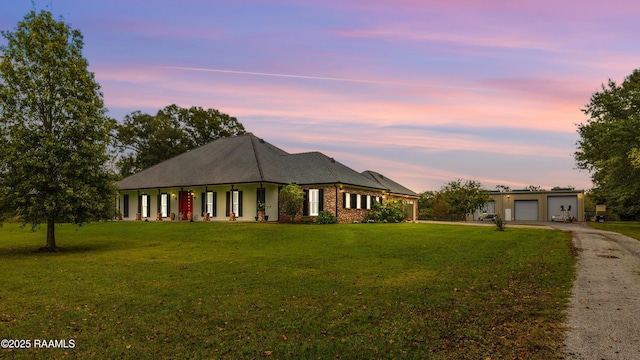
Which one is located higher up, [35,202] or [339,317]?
[35,202]

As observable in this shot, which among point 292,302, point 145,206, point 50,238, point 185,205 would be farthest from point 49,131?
point 145,206

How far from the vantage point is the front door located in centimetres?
3469

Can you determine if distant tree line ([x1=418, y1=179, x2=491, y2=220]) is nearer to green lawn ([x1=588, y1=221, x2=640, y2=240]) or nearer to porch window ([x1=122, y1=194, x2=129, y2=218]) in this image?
green lawn ([x1=588, y1=221, x2=640, y2=240])

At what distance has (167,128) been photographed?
53.9m

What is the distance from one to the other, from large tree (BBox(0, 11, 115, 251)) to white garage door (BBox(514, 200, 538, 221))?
5109 centimetres

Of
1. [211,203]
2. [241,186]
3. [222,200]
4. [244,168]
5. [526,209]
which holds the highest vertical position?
[244,168]

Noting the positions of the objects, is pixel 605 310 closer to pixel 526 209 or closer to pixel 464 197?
pixel 464 197

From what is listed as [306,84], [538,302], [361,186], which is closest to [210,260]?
[538,302]

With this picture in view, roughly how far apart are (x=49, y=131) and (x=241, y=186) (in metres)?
15.8

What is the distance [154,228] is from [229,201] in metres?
6.51

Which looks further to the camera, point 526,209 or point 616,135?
point 526,209

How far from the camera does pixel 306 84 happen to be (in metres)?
25.9

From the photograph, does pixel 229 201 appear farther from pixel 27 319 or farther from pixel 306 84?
pixel 27 319

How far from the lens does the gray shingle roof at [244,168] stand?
32375 millimetres
